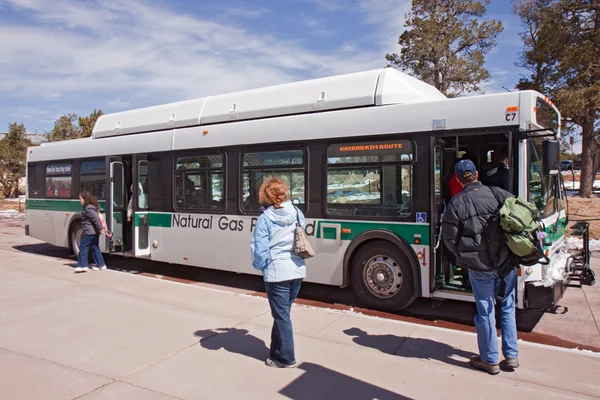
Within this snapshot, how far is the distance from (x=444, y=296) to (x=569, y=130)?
1873cm

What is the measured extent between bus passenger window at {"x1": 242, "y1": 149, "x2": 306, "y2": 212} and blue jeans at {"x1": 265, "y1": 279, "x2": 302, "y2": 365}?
2807mm

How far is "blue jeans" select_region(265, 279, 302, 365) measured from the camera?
4.55 metres

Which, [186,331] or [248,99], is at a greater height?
[248,99]

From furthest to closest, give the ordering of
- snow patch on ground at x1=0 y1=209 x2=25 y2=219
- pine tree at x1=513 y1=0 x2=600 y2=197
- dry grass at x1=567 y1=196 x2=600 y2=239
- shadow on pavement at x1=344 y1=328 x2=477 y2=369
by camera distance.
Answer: snow patch on ground at x1=0 y1=209 x2=25 y2=219, pine tree at x1=513 y1=0 x2=600 y2=197, dry grass at x1=567 y1=196 x2=600 y2=239, shadow on pavement at x1=344 y1=328 x2=477 y2=369

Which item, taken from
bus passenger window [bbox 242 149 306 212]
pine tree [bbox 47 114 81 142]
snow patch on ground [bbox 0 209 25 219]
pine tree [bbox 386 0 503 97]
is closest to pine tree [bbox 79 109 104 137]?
pine tree [bbox 47 114 81 142]

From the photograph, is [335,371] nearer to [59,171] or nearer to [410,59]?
[59,171]

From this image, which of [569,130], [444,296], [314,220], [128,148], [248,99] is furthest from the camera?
[569,130]

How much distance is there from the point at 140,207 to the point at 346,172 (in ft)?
15.2

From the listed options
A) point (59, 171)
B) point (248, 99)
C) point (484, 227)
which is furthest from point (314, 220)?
point (59, 171)

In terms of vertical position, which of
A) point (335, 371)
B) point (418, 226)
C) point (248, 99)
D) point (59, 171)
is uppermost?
point (248, 99)

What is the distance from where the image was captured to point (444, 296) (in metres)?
6.36

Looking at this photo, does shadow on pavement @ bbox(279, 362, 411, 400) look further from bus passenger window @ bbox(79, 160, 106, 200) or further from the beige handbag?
bus passenger window @ bbox(79, 160, 106, 200)

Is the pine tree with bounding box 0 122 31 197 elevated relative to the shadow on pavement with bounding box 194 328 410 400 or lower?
elevated

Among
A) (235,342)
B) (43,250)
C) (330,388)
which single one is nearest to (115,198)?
(43,250)
